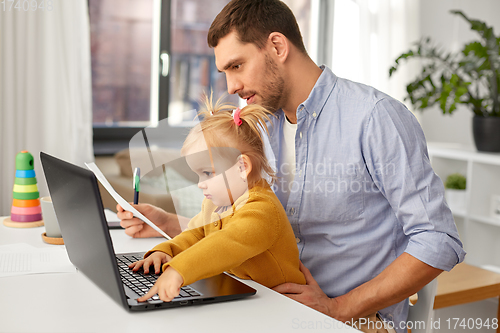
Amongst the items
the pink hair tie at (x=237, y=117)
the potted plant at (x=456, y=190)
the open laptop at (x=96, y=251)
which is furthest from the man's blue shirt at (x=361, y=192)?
the potted plant at (x=456, y=190)

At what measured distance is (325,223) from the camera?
117cm

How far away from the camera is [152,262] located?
0.94 m

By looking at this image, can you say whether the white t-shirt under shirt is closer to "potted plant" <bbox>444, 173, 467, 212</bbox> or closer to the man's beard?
the man's beard

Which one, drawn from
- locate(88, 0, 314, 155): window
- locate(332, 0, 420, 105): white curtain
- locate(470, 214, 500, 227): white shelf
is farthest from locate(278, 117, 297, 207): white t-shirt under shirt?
locate(332, 0, 420, 105): white curtain

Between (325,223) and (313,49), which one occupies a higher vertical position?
(313,49)

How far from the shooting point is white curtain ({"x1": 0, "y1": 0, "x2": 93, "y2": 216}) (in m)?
2.35

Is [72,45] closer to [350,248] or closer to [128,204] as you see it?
[128,204]

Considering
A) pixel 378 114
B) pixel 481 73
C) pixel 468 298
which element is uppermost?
pixel 481 73

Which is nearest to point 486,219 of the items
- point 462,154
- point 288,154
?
point 462,154

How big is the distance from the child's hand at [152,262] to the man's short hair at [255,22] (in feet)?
1.94

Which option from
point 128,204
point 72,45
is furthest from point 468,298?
point 72,45

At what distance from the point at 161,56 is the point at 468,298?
2.36m

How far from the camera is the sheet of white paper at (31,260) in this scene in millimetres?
927

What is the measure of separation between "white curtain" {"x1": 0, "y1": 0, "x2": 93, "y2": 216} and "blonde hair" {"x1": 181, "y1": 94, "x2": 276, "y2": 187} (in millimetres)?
1668
